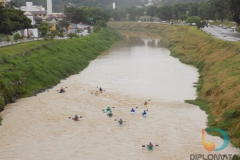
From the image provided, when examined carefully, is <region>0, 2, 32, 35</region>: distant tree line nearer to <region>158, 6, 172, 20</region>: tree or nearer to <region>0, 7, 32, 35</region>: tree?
<region>0, 7, 32, 35</region>: tree

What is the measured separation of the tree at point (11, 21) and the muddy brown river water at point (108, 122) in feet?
47.8

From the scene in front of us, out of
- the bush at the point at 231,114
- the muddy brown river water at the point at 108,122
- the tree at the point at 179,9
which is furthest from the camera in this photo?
the tree at the point at 179,9

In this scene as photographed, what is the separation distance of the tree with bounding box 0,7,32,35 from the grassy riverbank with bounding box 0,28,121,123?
179 inches

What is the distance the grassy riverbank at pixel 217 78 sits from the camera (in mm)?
22906

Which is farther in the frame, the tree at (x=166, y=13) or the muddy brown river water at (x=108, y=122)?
the tree at (x=166, y=13)

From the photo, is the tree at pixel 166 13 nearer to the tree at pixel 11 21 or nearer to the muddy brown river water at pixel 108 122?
the tree at pixel 11 21

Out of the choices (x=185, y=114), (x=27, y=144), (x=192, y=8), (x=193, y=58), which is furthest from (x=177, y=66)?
(x=192, y=8)

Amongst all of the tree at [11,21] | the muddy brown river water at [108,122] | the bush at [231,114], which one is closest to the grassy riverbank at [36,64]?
the muddy brown river water at [108,122]

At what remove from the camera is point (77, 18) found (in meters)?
92.1

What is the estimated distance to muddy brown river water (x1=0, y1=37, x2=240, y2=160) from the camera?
19.9m

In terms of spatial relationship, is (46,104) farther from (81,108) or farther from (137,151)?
(137,151)

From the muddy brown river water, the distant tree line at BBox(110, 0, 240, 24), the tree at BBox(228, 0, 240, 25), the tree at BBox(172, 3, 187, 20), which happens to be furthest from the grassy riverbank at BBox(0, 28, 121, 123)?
the tree at BBox(172, 3, 187, 20)

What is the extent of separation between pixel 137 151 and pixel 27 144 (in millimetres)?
6454

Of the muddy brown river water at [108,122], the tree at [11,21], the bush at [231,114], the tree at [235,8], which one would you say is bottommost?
the muddy brown river water at [108,122]
